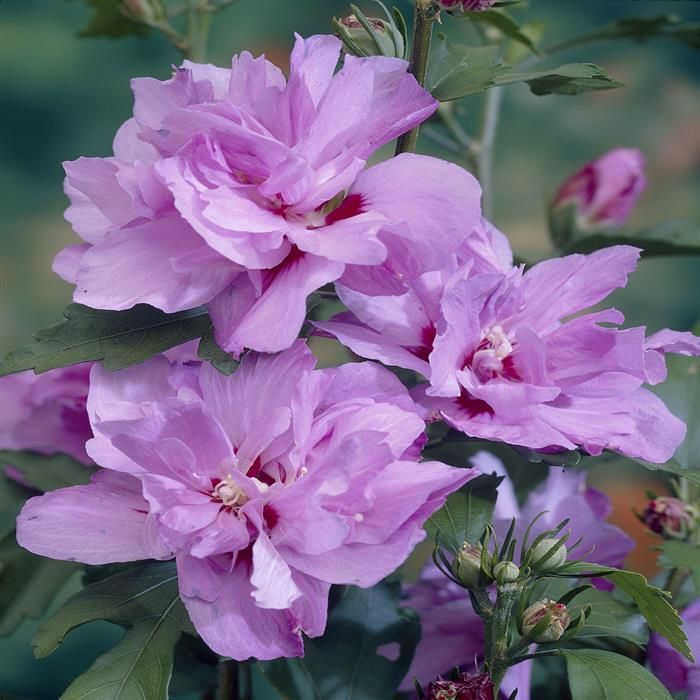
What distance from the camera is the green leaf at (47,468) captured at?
20.4 inches

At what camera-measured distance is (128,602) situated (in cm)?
38

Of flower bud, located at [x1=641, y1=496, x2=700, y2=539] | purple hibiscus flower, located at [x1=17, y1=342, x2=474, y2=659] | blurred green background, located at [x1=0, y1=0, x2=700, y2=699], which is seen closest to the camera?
purple hibiscus flower, located at [x1=17, y1=342, x2=474, y2=659]

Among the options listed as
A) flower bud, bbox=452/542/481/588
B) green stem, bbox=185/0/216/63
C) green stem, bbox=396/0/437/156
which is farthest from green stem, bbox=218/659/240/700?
green stem, bbox=185/0/216/63

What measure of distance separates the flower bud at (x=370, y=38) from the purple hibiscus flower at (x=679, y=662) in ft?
0.91

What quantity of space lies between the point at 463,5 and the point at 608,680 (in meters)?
0.24

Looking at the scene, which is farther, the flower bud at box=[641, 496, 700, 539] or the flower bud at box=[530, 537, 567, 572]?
the flower bud at box=[641, 496, 700, 539]

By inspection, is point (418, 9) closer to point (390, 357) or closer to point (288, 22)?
point (390, 357)

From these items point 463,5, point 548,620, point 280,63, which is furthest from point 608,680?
point 280,63

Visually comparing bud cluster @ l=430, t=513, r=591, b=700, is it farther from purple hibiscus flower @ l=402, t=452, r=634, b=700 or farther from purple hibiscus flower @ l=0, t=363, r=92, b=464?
purple hibiscus flower @ l=0, t=363, r=92, b=464

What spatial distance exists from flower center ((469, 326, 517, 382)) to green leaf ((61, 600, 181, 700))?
0.46 feet

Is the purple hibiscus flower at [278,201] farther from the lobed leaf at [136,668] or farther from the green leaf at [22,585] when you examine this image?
the green leaf at [22,585]

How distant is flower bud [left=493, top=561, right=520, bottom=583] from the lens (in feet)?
1.17

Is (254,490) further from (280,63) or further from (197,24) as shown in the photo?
(280,63)

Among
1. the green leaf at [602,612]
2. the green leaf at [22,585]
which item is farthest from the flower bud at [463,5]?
the green leaf at [22,585]
